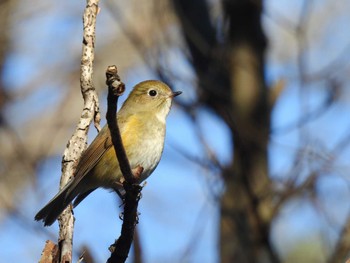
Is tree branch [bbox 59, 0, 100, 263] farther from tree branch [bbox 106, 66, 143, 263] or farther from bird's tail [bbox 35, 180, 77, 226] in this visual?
tree branch [bbox 106, 66, 143, 263]

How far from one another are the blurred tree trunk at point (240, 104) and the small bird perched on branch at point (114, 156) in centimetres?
124

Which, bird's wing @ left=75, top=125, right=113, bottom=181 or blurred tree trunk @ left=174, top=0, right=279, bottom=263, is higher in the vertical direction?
blurred tree trunk @ left=174, top=0, right=279, bottom=263

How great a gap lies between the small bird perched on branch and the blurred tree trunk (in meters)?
1.24

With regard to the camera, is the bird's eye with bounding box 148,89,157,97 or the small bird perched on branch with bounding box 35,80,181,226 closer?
the small bird perched on branch with bounding box 35,80,181,226

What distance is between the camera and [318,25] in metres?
11.8

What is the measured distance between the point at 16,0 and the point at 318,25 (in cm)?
486

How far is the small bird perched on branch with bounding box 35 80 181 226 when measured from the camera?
13.5 ft

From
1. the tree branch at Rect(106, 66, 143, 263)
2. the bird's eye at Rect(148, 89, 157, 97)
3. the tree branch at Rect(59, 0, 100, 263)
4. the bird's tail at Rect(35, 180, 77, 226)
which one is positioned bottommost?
the tree branch at Rect(106, 66, 143, 263)

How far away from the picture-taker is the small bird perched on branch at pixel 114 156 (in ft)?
13.5

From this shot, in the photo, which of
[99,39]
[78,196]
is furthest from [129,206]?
[99,39]

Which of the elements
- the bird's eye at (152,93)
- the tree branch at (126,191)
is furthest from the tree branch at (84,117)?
the bird's eye at (152,93)

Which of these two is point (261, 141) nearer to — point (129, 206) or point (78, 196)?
point (78, 196)

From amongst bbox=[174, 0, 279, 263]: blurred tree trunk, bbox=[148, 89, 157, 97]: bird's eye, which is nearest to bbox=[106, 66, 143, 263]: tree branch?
bbox=[148, 89, 157, 97]: bird's eye

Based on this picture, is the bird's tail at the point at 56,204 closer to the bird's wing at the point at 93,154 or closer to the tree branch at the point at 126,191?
the bird's wing at the point at 93,154
